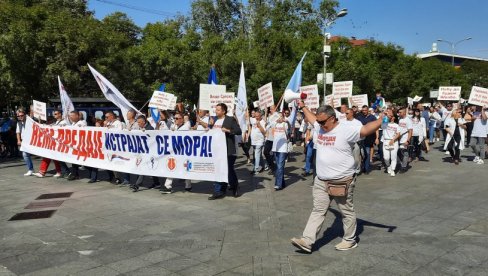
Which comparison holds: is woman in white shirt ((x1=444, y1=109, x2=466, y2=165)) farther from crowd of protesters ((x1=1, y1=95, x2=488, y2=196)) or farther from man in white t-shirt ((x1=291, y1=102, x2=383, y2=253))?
man in white t-shirt ((x1=291, y1=102, x2=383, y2=253))

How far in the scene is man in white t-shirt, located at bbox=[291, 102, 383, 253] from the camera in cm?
484

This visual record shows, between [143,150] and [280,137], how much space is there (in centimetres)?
292

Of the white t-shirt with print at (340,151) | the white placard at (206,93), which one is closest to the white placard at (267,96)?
the white placard at (206,93)

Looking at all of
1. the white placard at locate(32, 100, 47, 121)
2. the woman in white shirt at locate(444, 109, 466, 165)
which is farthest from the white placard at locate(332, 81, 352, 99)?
the white placard at locate(32, 100, 47, 121)

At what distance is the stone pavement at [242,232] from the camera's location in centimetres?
458

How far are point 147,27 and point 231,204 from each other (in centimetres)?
2742

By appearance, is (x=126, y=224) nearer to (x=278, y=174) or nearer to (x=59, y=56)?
Result: (x=278, y=174)

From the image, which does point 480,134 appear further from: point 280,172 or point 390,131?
point 280,172

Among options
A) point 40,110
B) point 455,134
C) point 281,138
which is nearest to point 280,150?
point 281,138

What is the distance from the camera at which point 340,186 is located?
484cm

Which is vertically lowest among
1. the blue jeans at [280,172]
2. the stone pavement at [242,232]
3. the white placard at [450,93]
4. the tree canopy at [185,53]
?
the stone pavement at [242,232]

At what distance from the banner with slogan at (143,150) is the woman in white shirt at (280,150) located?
1.50 meters

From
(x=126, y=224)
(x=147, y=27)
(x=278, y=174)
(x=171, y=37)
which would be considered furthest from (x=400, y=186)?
(x=147, y=27)

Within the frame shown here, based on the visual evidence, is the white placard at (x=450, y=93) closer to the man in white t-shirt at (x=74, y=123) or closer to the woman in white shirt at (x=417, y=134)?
the woman in white shirt at (x=417, y=134)
